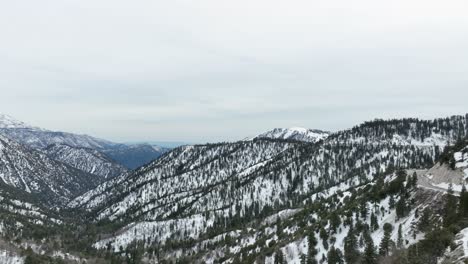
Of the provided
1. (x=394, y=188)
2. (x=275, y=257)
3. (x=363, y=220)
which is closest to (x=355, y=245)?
(x=363, y=220)

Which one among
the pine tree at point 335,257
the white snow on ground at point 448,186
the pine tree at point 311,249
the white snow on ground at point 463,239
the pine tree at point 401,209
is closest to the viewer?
the white snow on ground at point 463,239

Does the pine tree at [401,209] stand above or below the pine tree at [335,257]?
above

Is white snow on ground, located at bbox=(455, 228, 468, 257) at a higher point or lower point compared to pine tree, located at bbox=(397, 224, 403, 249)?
higher

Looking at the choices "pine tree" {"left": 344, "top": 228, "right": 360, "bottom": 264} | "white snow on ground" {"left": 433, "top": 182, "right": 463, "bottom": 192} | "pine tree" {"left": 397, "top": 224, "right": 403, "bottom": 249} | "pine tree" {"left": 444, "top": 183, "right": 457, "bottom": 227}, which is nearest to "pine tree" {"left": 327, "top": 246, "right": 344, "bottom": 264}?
"pine tree" {"left": 344, "top": 228, "right": 360, "bottom": 264}

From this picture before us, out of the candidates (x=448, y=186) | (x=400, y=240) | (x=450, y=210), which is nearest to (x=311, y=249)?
(x=400, y=240)

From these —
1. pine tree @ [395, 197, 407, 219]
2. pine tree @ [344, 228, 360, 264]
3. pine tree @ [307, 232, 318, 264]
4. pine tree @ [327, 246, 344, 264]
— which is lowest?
pine tree @ [307, 232, 318, 264]

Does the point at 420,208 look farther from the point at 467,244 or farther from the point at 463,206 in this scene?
the point at 467,244

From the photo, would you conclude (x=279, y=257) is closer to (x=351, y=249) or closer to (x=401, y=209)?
(x=351, y=249)

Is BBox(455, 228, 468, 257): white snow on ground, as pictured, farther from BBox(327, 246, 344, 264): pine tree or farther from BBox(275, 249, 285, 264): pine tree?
BBox(275, 249, 285, 264): pine tree

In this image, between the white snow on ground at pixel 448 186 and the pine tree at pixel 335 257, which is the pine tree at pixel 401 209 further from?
the pine tree at pixel 335 257

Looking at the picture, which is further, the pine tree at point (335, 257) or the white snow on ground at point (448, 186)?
the pine tree at point (335, 257)

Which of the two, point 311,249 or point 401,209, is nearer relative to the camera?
point 401,209

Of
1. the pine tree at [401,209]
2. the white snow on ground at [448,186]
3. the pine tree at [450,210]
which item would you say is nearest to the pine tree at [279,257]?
the pine tree at [401,209]

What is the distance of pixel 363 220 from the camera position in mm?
123375
